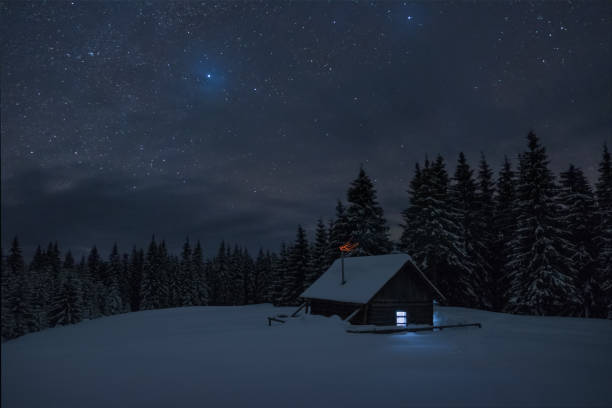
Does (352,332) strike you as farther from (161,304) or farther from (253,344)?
(161,304)

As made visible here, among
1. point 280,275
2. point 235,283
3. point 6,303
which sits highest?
point 6,303

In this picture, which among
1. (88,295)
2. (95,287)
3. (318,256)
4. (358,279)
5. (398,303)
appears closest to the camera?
(398,303)

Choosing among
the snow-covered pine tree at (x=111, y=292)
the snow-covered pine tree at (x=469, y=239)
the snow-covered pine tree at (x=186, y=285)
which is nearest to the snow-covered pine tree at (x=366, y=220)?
the snow-covered pine tree at (x=469, y=239)

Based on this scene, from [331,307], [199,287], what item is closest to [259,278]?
[199,287]

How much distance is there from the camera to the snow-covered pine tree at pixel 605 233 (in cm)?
2902

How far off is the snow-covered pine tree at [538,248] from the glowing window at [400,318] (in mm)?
12845

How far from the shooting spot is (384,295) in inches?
914

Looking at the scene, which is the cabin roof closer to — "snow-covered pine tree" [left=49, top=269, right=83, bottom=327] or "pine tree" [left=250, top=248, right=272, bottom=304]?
"snow-covered pine tree" [left=49, top=269, right=83, bottom=327]

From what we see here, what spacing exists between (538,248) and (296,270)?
29964mm

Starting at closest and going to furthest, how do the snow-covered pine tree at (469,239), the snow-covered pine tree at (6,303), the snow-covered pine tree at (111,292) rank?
the snow-covered pine tree at (6,303) → the snow-covered pine tree at (469,239) → the snow-covered pine tree at (111,292)

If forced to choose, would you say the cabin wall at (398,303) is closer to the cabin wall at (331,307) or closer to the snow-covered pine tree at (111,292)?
the cabin wall at (331,307)

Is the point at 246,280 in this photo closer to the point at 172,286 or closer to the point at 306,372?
the point at 172,286

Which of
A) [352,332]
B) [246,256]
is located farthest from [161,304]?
[352,332]

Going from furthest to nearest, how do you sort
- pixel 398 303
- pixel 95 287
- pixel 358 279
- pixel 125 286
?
pixel 125 286 → pixel 95 287 → pixel 358 279 → pixel 398 303
